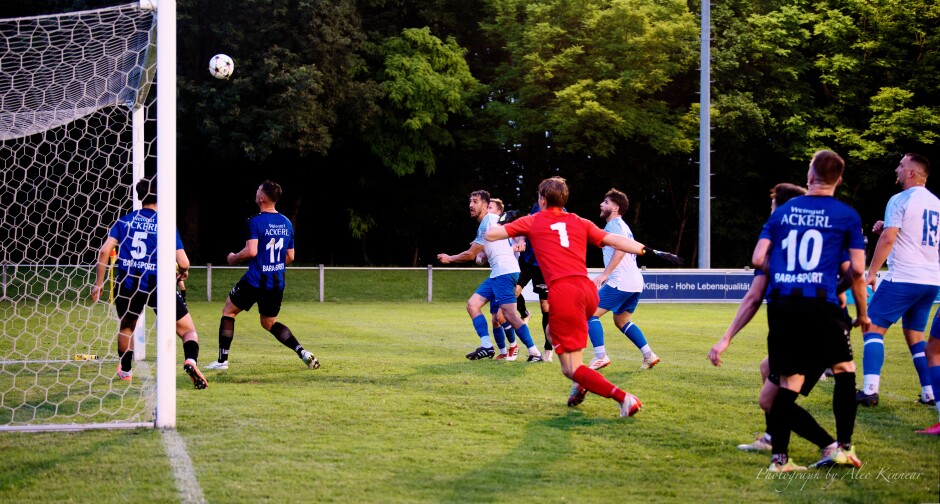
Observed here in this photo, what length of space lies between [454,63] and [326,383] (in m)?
26.1

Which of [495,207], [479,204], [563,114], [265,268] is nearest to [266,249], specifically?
[265,268]

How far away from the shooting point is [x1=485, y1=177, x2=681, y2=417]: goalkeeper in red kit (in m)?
6.95

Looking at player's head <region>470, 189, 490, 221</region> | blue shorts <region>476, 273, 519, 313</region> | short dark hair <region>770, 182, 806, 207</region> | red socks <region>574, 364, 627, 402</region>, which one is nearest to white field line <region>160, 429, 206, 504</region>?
red socks <region>574, 364, 627, 402</region>

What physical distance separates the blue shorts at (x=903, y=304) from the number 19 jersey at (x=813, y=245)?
2.59m

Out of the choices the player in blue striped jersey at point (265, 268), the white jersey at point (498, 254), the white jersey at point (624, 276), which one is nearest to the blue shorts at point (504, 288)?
the white jersey at point (498, 254)

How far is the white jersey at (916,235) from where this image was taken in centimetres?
757

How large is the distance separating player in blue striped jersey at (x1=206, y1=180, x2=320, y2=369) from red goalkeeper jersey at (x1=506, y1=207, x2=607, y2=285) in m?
3.62

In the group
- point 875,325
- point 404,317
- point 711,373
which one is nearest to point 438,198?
point 404,317

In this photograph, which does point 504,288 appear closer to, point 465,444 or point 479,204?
point 479,204

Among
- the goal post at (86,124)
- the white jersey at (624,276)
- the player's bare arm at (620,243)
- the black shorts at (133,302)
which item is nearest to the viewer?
the goal post at (86,124)

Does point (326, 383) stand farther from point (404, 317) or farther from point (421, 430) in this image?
point (404, 317)

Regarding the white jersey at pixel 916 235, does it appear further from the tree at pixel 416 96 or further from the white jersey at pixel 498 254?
the tree at pixel 416 96

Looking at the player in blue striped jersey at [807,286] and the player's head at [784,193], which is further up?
the player's head at [784,193]

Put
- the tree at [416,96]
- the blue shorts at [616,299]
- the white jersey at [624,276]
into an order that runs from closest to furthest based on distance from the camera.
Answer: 1. the white jersey at [624,276]
2. the blue shorts at [616,299]
3. the tree at [416,96]
